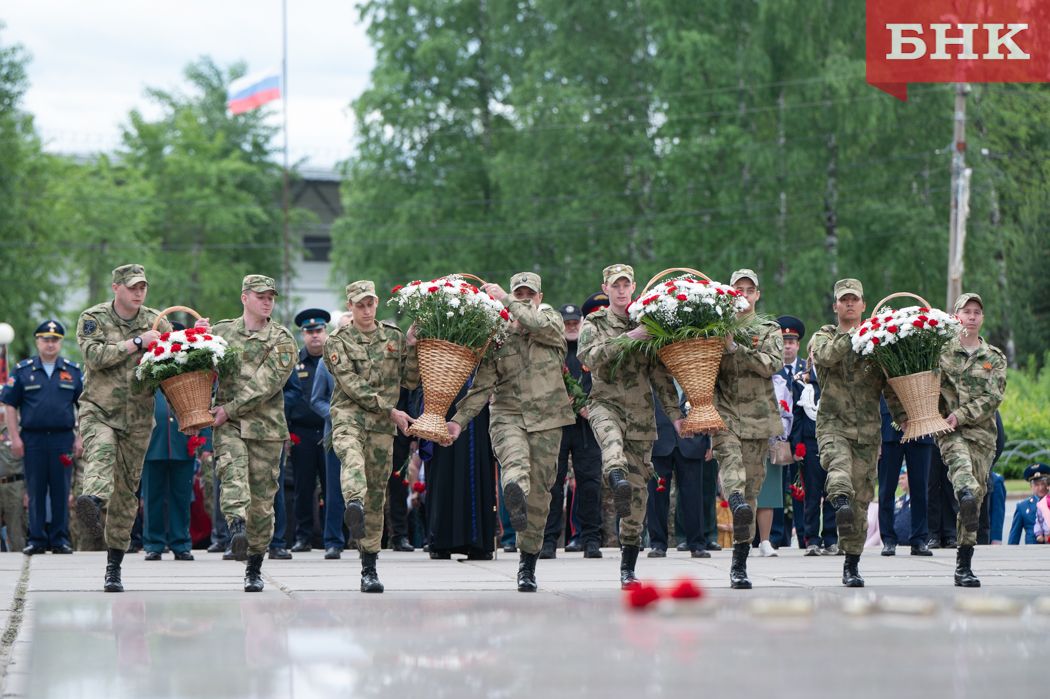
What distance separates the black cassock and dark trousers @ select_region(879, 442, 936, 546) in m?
3.98

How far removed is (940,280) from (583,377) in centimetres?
2235

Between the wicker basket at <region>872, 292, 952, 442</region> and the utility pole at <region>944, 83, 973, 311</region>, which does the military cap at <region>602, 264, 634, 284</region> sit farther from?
the utility pole at <region>944, 83, 973, 311</region>

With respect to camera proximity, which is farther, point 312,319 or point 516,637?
point 312,319

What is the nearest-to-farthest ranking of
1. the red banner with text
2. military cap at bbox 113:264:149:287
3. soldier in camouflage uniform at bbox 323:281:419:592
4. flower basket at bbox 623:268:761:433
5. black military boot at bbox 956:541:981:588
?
flower basket at bbox 623:268:761:433, soldier in camouflage uniform at bbox 323:281:419:592, black military boot at bbox 956:541:981:588, military cap at bbox 113:264:149:287, the red banner with text

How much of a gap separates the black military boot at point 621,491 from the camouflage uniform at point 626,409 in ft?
0.49

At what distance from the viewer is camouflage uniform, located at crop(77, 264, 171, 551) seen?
341 inches

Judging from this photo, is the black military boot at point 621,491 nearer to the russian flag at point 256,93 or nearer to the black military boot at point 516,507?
the black military boot at point 516,507

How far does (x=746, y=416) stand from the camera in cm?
883

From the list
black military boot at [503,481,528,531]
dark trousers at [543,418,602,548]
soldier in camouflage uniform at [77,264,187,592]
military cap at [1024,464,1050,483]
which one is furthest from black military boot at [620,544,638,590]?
military cap at [1024,464,1050,483]

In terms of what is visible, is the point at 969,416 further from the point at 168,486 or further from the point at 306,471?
the point at 168,486

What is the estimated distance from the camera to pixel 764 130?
1267 inches

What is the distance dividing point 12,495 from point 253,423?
6.09m

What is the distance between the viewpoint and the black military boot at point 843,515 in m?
8.41

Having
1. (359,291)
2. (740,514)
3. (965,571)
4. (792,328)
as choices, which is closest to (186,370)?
(359,291)
